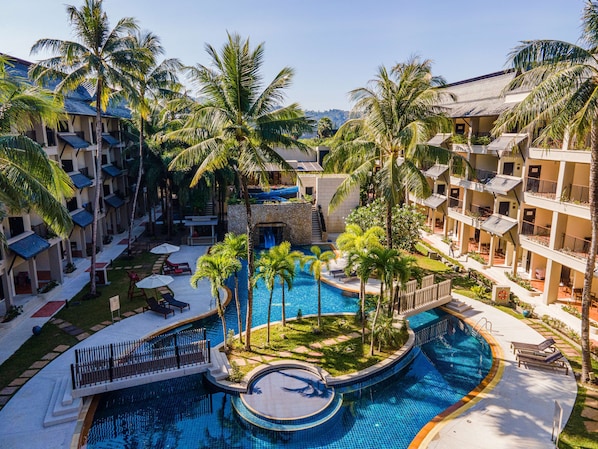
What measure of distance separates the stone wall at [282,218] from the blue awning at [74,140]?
1191 cm

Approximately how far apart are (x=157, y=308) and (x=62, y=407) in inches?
325

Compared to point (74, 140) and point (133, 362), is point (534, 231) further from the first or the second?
point (74, 140)

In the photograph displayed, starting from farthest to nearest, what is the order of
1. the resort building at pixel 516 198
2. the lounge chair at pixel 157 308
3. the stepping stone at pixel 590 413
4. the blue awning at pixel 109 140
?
1. the blue awning at pixel 109 140
2. the resort building at pixel 516 198
3. the lounge chair at pixel 157 308
4. the stepping stone at pixel 590 413

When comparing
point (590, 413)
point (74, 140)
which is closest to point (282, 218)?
point (74, 140)

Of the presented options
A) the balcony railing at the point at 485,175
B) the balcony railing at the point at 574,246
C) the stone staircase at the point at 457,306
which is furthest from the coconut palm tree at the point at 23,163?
the balcony railing at the point at 485,175

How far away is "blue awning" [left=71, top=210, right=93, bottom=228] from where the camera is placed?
1144 inches

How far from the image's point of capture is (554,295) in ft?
77.8

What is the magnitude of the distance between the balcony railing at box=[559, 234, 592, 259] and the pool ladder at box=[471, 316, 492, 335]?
5.99m

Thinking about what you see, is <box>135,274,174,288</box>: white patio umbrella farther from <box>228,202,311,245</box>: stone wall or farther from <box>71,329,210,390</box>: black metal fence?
<box>228,202,311,245</box>: stone wall

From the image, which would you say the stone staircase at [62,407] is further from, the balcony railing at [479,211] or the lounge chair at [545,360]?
the balcony railing at [479,211]

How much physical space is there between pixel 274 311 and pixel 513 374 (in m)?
12.1

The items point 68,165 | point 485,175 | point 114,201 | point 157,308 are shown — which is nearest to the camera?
point 157,308

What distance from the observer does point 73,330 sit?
794 inches

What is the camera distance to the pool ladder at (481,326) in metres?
21.0
